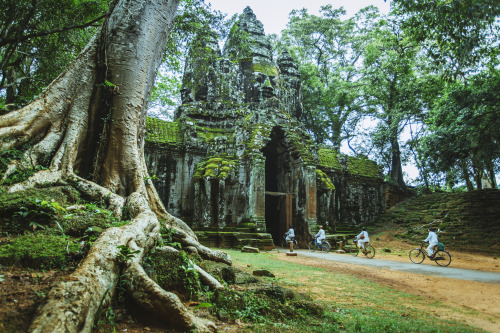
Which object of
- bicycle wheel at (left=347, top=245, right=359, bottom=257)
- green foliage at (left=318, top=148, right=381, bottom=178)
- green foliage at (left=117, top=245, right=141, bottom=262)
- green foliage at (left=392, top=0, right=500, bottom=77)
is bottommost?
bicycle wheel at (left=347, top=245, right=359, bottom=257)

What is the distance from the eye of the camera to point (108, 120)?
442cm

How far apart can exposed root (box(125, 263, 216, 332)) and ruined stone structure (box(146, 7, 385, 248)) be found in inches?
320

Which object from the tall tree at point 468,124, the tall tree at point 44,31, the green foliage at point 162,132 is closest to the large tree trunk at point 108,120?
the tall tree at point 44,31

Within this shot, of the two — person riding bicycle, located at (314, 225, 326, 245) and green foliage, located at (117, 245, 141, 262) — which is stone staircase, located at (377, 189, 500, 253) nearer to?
person riding bicycle, located at (314, 225, 326, 245)

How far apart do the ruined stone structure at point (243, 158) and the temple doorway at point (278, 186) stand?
47 mm

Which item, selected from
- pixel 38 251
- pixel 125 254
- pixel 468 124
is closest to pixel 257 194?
pixel 468 124

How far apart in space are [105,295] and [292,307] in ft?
6.09

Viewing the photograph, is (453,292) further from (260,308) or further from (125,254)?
(125,254)

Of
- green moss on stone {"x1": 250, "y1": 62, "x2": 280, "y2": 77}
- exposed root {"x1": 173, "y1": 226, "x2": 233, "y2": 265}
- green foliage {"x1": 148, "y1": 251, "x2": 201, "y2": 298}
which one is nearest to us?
green foliage {"x1": 148, "y1": 251, "x2": 201, "y2": 298}

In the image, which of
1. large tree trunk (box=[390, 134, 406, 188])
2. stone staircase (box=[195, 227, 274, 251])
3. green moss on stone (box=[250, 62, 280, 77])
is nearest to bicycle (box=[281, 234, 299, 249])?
stone staircase (box=[195, 227, 274, 251])

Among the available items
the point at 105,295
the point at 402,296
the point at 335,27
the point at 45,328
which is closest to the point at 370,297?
the point at 402,296

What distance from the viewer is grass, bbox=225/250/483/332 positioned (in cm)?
288

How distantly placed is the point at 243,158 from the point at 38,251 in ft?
34.9

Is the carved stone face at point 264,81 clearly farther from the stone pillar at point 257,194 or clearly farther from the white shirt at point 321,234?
the white shirt at point 321,234
